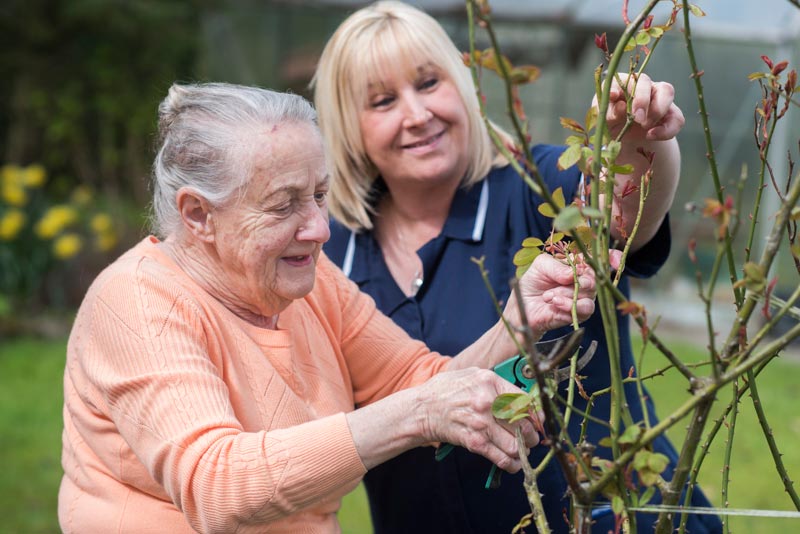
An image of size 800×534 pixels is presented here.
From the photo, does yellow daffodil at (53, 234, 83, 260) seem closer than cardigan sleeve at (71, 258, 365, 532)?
No

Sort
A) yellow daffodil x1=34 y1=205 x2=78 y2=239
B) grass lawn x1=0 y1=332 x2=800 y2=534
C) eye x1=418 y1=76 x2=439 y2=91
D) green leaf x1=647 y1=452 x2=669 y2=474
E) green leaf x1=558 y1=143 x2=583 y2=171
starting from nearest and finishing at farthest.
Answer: green leaf x1=647 y1=452 x2=669 y2=474, green leaf x1=558 y1=143 x2=583 y2=171, eye x1=418 y1=76 x2=439 y2=91, grass lawn x1=0 y1=332 x2=800 y2=534, yellow daffodil x1=34 y1=205 x2=78 y2=239

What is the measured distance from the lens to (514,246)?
8.71ft

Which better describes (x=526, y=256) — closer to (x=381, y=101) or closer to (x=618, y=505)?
(x=618, y=505)

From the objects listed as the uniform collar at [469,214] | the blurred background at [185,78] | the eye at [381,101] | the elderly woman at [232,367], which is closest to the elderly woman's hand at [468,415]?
the elderly woman at [232,367]

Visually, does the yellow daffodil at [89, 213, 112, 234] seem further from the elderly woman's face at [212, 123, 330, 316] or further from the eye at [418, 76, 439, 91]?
the elderly woman's face at [212, 123, 330, 316]

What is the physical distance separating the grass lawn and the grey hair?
227 cm

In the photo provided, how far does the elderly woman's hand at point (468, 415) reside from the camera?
5.91 feet

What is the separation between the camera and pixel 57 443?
5.42m

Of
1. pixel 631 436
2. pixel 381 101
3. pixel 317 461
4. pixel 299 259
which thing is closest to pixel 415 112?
pixel 381 101

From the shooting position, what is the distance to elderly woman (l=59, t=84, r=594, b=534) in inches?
70.4

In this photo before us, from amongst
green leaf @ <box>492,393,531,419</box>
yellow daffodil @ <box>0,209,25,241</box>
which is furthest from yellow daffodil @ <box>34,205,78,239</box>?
green leaf @ <box>492,393,531,419</box>

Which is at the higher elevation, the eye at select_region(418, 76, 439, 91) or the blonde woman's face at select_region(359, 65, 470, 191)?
the eye at select_region(418, 76, 439, 91)

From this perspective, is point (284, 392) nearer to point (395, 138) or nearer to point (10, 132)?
point (395, 138)

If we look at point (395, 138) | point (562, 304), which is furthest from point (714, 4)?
point (562, 304)
